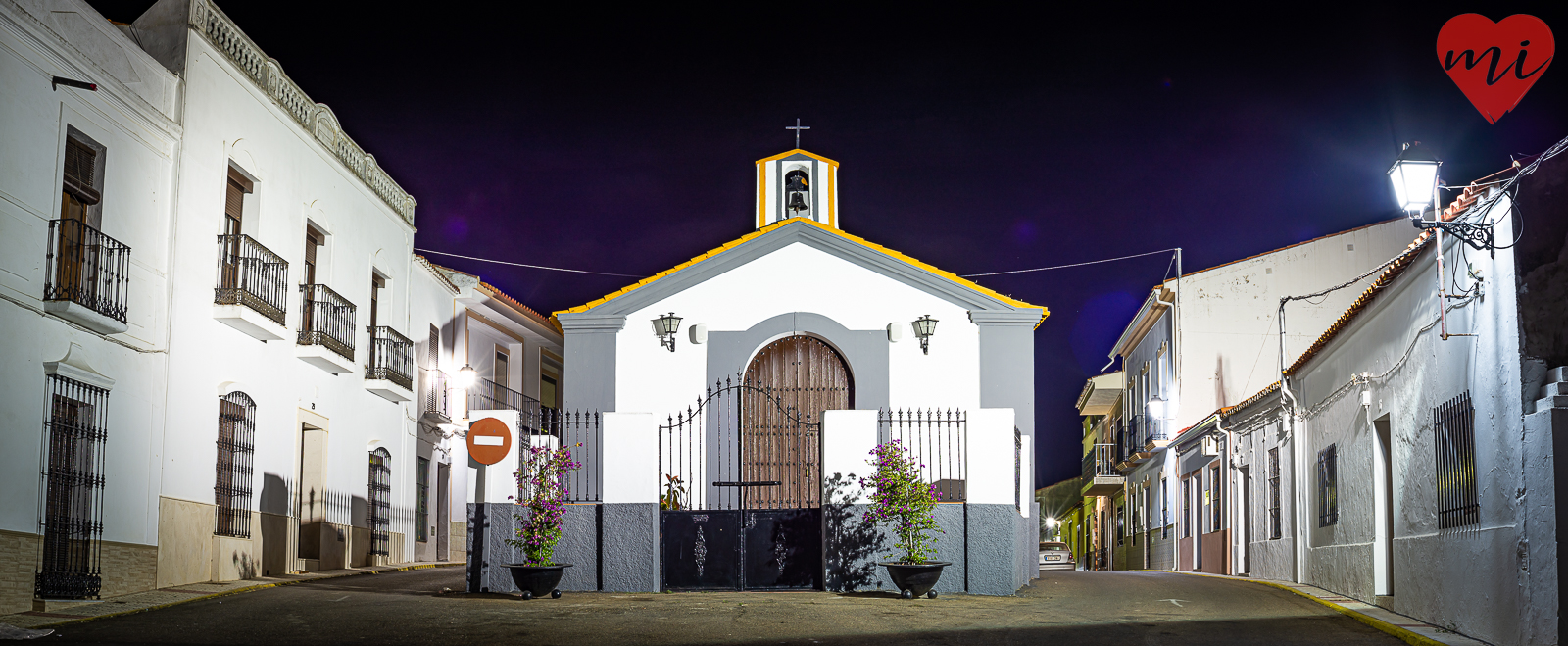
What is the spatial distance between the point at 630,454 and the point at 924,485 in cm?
324

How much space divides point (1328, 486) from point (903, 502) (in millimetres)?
5919

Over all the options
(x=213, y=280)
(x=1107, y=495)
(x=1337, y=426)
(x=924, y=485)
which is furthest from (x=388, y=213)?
(x=1107, y=495)

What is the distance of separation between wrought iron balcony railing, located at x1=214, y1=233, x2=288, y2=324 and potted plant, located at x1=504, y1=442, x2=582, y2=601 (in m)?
4.54

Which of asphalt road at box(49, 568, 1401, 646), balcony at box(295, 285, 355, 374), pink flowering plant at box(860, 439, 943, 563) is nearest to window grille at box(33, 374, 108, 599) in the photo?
asphalt road at box(49, 568, 1401, 646)

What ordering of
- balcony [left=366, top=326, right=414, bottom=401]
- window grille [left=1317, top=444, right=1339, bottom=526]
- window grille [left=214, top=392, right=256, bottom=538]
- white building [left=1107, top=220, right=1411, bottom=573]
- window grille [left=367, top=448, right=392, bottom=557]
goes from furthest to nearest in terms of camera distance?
1. white building [left=1107, top=220, right=1411, bottom=573]
2. window grille [left=367, top=448, right=392, bottom=557]
3. balcony [left=366, top=326, right=414, bottom=401]
4. window grille [left=214, top=392, right=256, bottom=538]
5. window grille [left=1317, top=444, right=1339, bottom=526]

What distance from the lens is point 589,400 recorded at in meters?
17.6

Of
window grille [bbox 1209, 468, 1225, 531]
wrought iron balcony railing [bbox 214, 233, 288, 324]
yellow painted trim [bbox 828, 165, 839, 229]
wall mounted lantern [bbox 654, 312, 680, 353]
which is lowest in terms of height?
window grille [bbox 1209, 468, 1225, 531]

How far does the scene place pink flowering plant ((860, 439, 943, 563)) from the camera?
1320cm

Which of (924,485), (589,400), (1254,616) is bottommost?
(1254,616)

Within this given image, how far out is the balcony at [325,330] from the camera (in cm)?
1773

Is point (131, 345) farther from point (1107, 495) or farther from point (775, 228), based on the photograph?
point (1107, 495)

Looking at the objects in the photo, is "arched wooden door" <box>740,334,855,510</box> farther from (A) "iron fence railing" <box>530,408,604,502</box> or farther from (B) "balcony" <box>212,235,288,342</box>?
(B) "balcony" <box>212,235,288,342</box>

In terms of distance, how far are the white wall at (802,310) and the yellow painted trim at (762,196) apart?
296 centimetres

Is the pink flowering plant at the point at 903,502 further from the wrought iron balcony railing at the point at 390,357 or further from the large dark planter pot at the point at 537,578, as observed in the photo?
the wrought iron balcony railing at the point at 390,357
